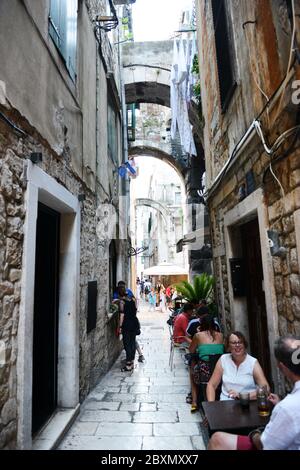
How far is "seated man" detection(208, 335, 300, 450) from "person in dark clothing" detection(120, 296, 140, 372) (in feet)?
13.4

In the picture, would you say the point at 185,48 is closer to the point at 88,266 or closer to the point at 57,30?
the point at 57,30

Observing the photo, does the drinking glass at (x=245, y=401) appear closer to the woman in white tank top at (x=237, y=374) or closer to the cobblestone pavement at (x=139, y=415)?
the woman in white tank top at (x=237, y=374)

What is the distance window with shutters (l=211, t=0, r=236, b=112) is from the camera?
164 inches

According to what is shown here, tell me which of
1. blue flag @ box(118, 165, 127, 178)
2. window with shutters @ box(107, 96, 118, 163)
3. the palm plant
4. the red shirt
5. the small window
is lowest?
the red shirt

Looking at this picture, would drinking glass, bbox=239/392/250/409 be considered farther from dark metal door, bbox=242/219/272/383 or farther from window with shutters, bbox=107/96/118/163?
window with shutters, bbox=107/96/118/163

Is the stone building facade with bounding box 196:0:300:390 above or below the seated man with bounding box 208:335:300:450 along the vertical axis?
above

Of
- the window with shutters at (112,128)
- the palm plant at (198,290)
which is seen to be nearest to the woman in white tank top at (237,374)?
the palm plant at (198,290)

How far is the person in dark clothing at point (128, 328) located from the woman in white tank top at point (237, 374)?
3214 mm

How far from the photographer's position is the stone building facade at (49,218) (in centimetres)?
234

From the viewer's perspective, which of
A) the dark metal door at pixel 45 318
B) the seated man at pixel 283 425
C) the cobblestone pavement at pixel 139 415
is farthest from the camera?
the dark metal door at pixel 45 318

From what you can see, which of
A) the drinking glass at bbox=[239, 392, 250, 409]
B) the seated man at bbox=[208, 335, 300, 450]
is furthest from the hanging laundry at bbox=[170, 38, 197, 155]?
the seated man at bbox=[208, 335, 300, 450]

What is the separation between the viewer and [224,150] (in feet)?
15.6
